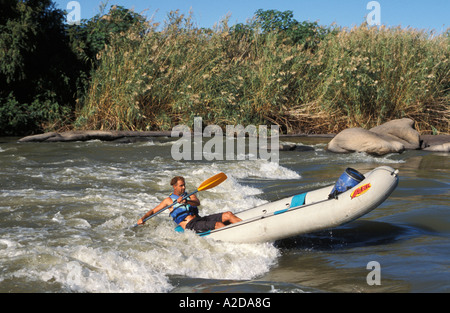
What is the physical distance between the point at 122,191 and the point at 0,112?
7398 mm

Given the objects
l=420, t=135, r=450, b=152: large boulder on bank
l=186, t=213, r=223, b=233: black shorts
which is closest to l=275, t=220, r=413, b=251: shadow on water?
l=186, t=213, r=223, b=233: black shorts

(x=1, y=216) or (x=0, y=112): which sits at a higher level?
(x=0, y=112)

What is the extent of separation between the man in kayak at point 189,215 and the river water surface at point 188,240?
7.5 inches

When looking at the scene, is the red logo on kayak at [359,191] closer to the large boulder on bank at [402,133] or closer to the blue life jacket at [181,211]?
the blue life jacket at [181,211]

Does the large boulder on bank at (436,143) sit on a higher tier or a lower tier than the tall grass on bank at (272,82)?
lower

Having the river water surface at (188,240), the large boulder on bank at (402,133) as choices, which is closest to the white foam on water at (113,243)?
the river water surface at (188,240)

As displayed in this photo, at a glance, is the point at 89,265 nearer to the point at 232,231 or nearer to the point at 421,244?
the point at 232,231

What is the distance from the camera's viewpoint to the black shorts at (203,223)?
5777mm

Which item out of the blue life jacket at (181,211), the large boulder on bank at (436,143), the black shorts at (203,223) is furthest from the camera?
the large boulder on bank at (436,143)

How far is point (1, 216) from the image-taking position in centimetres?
642

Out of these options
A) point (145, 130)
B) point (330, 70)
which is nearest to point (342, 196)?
point (145, 130)

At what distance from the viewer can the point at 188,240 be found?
221 inches

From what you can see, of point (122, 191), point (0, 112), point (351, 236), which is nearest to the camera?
point (351, 236)

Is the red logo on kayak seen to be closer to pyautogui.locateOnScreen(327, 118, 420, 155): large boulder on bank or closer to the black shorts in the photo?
the black shorts
